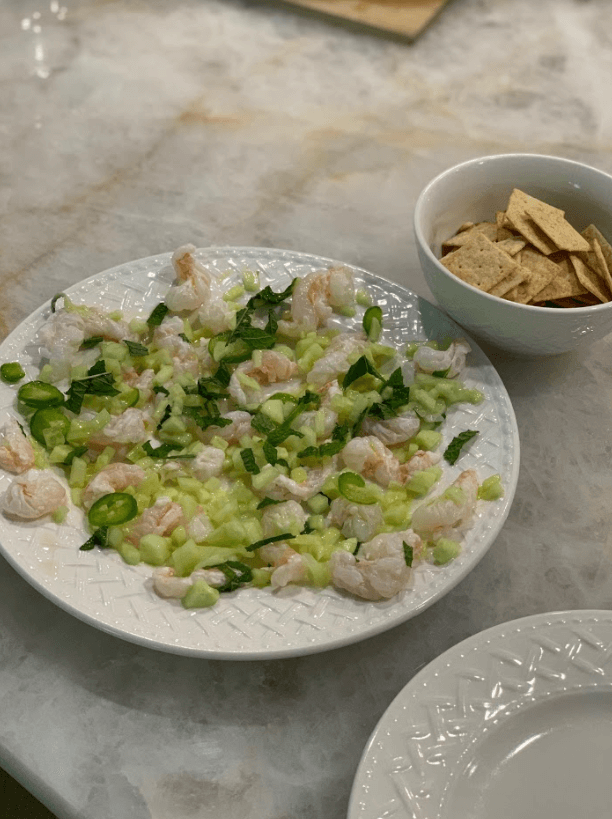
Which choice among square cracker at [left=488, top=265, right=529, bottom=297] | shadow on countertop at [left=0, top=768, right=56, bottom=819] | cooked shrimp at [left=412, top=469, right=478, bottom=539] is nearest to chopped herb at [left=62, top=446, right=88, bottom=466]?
cooked shrimp at [left=412, top=469, right=478, bottom=539]

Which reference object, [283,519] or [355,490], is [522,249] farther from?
[283,519]

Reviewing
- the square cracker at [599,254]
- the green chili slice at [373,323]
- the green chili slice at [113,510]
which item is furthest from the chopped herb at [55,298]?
the square cracker at [599,254]

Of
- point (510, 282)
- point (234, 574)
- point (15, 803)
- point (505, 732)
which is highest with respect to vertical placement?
point (510, 282)

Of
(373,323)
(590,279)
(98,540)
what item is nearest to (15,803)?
(98,540)

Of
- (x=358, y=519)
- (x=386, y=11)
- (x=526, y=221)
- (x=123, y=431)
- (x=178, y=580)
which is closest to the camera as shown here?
(x=178, y=580)

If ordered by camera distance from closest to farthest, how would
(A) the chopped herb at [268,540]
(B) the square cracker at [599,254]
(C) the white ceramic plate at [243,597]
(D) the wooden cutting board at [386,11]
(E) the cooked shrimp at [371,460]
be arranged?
(C) the white ceramic plate at [243,597], (A) the chopped herb at [268,540], (E) the cooked shrimp at [371,460], (B) the square cracker at [599,254], (D) the wooden cutting board at [386,11]

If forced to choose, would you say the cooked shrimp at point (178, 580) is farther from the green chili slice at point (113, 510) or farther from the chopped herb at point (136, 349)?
the chopped herb at point (136, 349)
